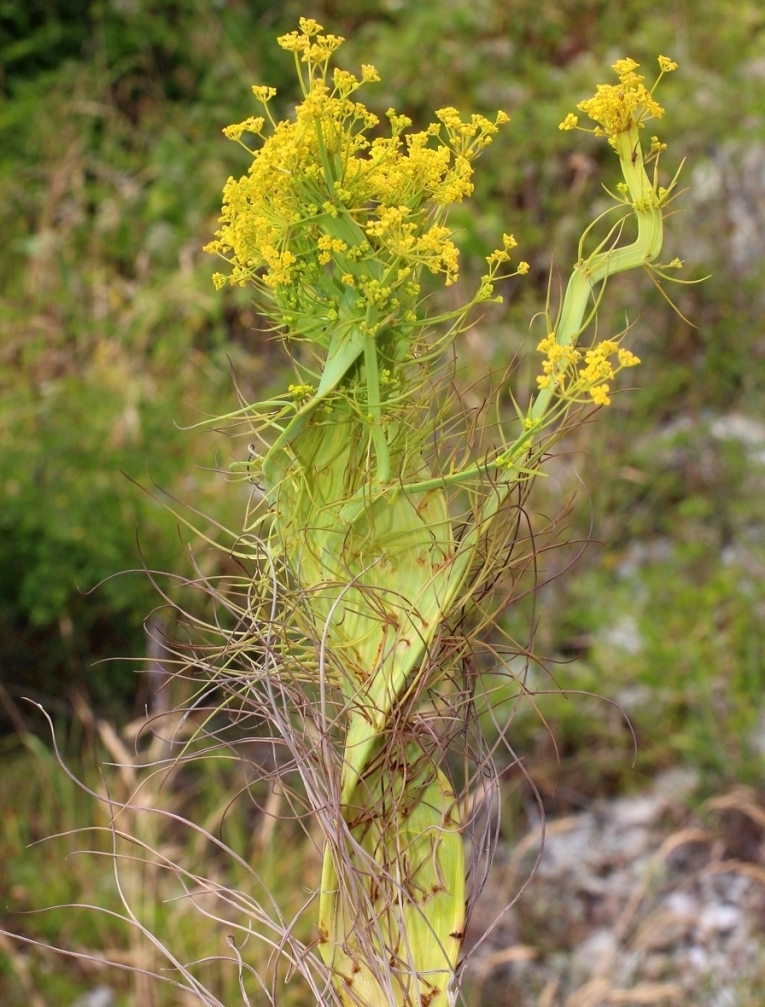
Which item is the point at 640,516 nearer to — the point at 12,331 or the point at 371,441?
the point at 12,331

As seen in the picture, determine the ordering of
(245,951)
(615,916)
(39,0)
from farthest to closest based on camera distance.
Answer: (39,0)
(615,916)
(245,951)

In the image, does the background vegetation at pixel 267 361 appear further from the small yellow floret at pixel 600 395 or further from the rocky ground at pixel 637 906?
the small yellow floret at pixel 600 395

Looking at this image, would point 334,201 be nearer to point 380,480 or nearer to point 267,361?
point 380,480

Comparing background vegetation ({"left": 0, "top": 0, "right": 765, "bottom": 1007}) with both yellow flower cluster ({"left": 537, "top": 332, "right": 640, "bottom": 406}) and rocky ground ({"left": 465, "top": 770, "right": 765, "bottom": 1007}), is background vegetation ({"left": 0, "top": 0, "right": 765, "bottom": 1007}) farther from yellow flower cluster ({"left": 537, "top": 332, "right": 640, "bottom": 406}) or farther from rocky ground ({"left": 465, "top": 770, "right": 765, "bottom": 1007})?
yellow flower cluster ({"left": 537, "top": 332, "right": 640, "bottom": 406})

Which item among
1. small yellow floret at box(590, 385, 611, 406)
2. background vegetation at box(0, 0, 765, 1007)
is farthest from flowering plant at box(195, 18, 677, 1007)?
background vegetation at box(0, 0, 765, 1007)

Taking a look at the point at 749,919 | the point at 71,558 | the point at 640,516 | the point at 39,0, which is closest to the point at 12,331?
the point at 71,558

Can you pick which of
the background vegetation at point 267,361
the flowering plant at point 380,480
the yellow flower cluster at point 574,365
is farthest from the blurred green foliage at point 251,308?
the yellow flower cluster at point 574,365
